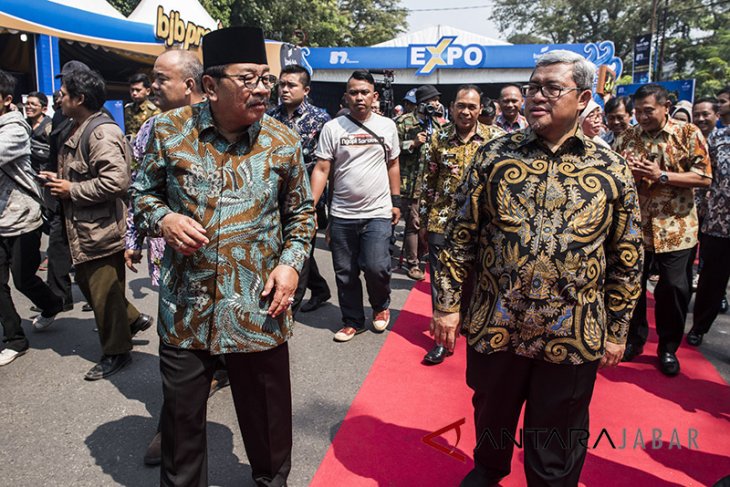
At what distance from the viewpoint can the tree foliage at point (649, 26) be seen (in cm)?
3291

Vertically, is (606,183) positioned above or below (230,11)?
below

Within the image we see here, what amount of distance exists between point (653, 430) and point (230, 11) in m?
23.8

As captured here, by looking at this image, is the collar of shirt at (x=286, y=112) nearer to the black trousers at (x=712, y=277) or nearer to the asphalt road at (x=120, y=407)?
the asphalt road at (x=120, y=407)

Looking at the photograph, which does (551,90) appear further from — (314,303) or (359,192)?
(314,303)

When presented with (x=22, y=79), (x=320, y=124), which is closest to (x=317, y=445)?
(x=320, y=124)

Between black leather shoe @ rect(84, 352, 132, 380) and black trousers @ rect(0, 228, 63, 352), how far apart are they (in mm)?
698

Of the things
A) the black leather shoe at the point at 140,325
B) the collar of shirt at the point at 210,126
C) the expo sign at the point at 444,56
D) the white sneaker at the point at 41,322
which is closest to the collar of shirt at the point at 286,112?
the black leather shoe at the point at 140,325

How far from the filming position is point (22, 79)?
1305 centimetres

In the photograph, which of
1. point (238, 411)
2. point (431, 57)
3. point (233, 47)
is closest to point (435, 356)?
point (238, 411)

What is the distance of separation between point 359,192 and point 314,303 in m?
1.38

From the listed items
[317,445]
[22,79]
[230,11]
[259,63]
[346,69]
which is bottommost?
[317,445]

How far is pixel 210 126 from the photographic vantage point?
2033mm

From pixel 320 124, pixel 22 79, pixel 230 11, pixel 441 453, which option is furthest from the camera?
pixel 230 11

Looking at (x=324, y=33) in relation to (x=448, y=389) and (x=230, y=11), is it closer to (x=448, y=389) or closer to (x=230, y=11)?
(x=230, y=11)
